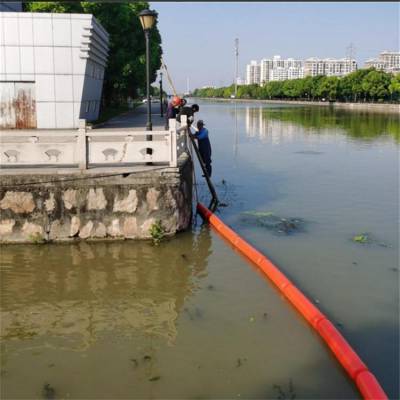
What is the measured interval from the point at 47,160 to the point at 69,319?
10.4 ft

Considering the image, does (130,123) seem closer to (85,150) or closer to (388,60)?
(85,150)

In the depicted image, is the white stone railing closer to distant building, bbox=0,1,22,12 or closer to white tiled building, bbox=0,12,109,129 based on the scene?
white tiled building, bbox=0,12,109,129

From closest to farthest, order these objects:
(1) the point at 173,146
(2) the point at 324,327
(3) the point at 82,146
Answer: (2) the point at 324,327 < (3) the point at 82,146 < (1) the point at 173,146

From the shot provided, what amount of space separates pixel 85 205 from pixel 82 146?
93cm

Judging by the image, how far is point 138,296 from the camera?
640cm

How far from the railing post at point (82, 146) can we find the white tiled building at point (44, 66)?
1414 centimetres

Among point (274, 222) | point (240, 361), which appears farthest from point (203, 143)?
point (240, 361)

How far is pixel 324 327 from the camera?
512 cm

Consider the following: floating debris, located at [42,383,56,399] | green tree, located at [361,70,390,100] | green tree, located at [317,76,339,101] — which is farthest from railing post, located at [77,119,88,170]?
green tree, located at [317,76,339,101]

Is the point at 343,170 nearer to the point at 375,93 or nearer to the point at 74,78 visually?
the point at 74,78

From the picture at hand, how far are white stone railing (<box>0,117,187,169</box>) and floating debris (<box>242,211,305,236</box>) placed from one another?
2129mm

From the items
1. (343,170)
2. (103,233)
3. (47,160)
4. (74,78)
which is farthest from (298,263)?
(74,78)

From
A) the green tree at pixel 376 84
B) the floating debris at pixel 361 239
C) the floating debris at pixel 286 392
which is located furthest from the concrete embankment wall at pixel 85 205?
the green tree at pixel 376 84

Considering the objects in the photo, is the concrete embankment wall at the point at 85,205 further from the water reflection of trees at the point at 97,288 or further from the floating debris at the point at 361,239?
the floating debris at the point at 361,239
